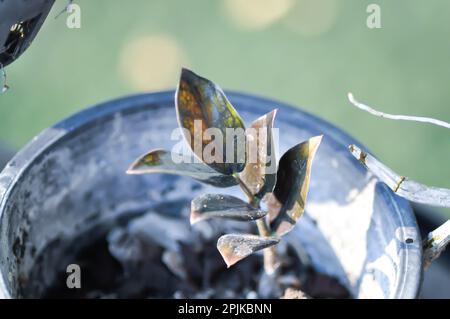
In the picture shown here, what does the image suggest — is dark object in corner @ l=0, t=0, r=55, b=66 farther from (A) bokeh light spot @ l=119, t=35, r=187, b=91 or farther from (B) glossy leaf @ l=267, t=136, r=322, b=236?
(A) bokeh light spot @ l=119, t=35, r=187, b=91

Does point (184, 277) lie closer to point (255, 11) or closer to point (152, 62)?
point (152, 62)

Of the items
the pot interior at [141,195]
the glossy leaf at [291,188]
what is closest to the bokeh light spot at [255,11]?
the pot interior at [141,195]

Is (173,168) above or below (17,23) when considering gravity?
below

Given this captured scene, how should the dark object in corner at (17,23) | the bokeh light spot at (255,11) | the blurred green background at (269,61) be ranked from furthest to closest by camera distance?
the bokeh light spot at (255,11)
the blurred green background at (269,61)
the dark object in corner at (17,23)

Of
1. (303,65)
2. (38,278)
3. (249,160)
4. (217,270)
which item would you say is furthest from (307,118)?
(303,65)

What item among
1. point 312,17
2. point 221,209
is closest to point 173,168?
point 221,209

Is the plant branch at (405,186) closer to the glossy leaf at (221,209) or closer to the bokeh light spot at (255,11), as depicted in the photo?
the glossy leaf at (221,209)

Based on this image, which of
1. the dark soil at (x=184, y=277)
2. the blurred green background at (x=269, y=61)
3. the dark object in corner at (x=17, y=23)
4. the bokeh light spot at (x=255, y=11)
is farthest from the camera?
the bokeh light spot at (x=255, y=11)

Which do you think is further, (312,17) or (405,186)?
(312,17)
